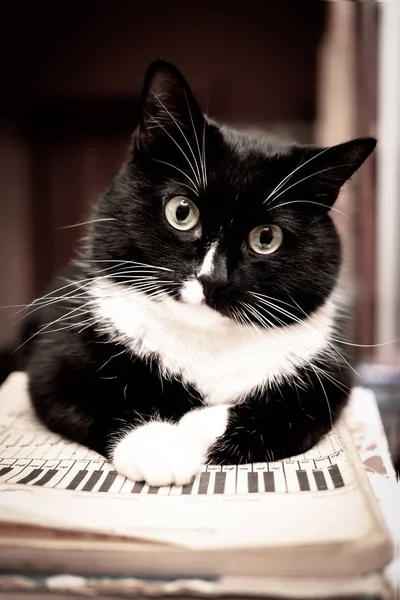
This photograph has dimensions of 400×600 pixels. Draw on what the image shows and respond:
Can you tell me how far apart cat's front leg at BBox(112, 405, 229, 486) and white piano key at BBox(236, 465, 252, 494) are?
0.15 feet

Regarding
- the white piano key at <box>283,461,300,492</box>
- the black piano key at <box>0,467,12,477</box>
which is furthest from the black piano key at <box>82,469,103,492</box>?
the white piano key at <box>283,461,300,492</box>

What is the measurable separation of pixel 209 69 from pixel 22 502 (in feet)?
5.37

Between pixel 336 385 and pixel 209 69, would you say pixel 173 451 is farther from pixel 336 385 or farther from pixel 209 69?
pixel 209 69

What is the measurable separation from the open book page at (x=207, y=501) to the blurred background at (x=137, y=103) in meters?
0.35

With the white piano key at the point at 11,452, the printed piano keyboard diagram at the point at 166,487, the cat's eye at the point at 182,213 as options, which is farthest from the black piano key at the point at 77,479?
the cat's eye at the point at 182,213

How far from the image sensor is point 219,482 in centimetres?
62

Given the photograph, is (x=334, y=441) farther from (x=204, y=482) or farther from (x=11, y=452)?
(x=11, y=452)

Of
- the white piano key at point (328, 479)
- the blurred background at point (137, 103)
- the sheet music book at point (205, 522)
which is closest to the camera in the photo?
the sheet music book at point (205, 522)

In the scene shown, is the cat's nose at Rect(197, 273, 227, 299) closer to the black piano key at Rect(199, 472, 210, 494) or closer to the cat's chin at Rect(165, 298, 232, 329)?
the cat's chin at Rect(165, 298, 232, 329)

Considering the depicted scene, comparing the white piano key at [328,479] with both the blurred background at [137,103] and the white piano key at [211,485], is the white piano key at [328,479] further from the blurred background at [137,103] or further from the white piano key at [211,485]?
the blurred background at [137,103]

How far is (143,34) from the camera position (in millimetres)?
1423

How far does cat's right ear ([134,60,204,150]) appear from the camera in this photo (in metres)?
0.73

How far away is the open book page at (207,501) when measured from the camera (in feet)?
1.62

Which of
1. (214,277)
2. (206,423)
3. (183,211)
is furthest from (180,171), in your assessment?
(206,423)
